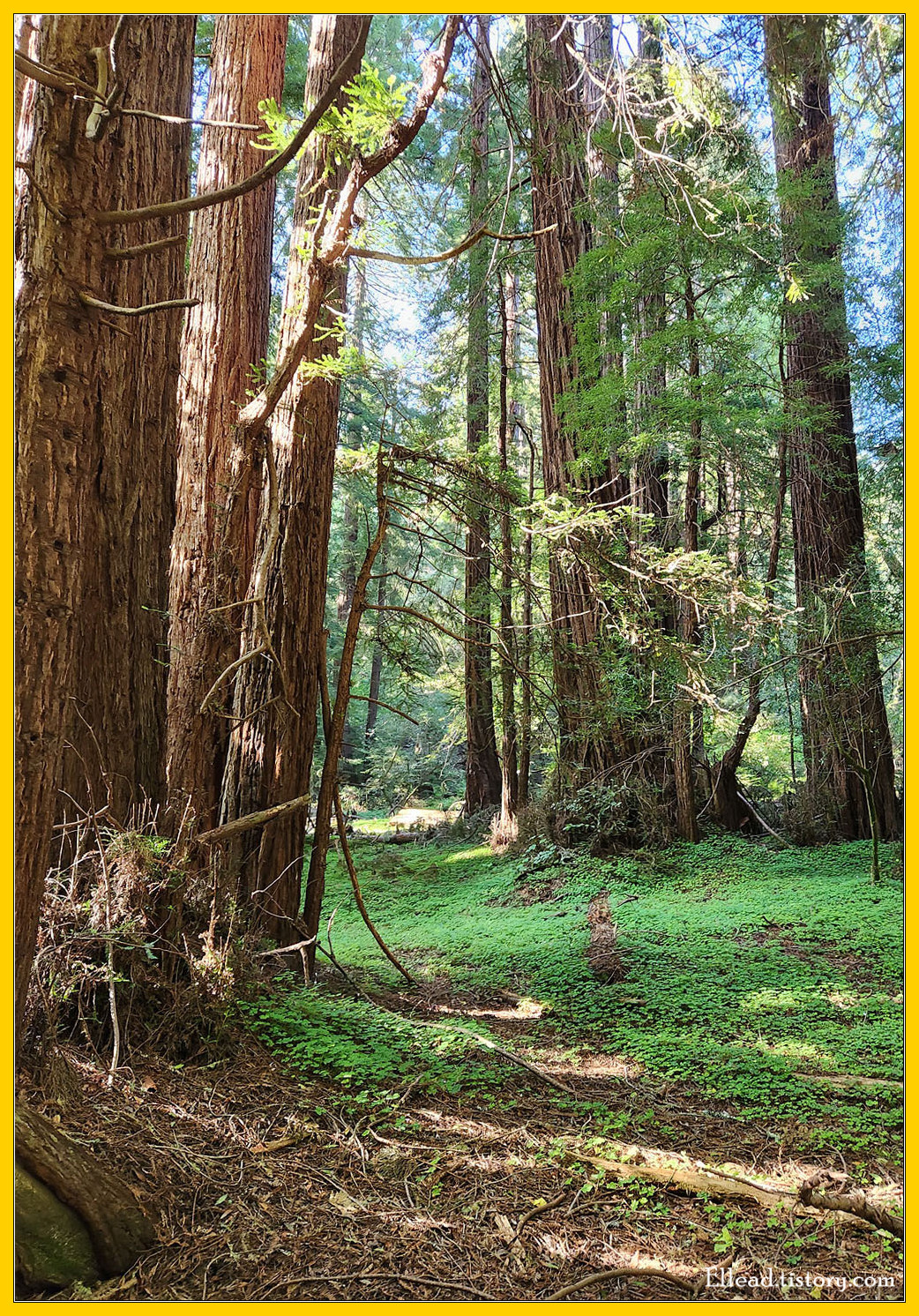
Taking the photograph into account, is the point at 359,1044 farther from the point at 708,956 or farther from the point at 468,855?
the point at 468,855

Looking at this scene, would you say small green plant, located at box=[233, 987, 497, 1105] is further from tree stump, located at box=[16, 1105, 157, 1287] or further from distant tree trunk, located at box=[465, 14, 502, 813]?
distant tree trunk, located at box=[465, 14, 502, 813]

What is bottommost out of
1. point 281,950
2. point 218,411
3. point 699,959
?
point 699,959

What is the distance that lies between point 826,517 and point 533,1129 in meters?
7.21

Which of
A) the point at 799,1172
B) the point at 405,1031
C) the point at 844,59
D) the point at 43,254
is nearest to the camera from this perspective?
the point at 43,254

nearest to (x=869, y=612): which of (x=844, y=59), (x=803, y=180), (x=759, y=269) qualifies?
(x=759, y=269)

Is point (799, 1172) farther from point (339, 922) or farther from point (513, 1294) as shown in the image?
point (339, 922)

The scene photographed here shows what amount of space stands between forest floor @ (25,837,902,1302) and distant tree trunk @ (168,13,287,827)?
4.24 ft

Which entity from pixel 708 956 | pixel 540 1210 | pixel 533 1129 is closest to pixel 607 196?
pixel 708 956

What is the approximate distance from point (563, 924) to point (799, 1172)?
3479 millimetres

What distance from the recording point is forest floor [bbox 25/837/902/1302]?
2.05 meters

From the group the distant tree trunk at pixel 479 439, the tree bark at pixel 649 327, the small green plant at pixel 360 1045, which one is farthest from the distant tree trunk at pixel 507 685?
the small green plant at pixel 360 1045

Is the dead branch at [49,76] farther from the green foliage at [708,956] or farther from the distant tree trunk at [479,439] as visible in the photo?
the distant tree trunk at [479,439]

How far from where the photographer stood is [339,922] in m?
6.82

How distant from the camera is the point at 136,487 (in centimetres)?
368
